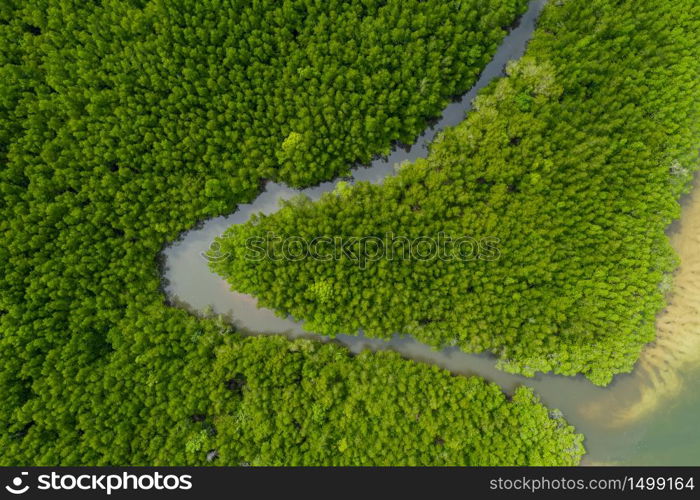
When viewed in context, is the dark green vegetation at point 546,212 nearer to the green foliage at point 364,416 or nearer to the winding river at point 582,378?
the winding river at point 582,378

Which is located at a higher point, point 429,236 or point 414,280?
point 429,236

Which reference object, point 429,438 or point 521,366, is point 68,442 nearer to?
point 429,438

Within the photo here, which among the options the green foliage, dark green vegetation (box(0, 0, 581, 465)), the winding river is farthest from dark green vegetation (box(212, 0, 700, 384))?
dark green vegetation (box(0, 0, 581, 465))

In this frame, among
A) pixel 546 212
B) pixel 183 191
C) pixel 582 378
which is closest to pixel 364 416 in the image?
pixel 582 378

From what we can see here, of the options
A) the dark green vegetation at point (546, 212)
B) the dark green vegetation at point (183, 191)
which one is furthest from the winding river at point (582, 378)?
the dark green vegetation at point (183, 191)

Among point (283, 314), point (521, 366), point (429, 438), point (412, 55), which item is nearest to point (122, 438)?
point (283, 314)

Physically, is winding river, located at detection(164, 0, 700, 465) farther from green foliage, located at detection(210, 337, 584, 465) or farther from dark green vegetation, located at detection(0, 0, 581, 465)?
dark green vegetation, located at detection(0, 0, 581, 465)

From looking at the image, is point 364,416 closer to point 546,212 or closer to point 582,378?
point 582,378

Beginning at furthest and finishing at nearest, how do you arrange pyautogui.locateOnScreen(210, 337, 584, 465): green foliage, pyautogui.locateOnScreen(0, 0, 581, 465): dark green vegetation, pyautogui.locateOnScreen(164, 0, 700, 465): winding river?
pyautogui.locateOnScreen(164, 0, 700, 465): winding river → pyautogui.locateOnScreen(210, 337, 584, 465): green foliage → pyautogui.locateOnScreen(0, 0, 581, 465): dark green vegetation
